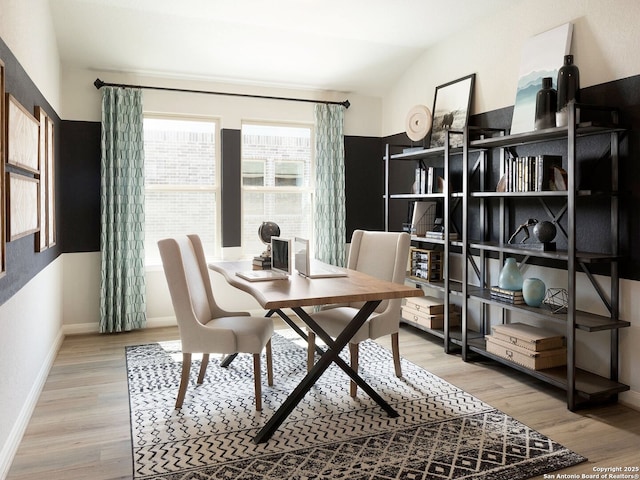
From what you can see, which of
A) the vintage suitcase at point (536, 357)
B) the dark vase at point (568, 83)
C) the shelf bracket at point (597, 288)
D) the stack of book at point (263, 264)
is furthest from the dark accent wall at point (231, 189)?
the shelf bracket at point (597, 288)

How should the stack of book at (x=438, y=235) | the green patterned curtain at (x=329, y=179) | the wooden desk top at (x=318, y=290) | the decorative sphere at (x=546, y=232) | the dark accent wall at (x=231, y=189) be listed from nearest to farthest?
the wooden desk top at (x=318, y=290) → the decorative sphere at (x=546, y=232) → the stack of book at (x=438, y=235) → the dark accent wall at (x=231, y=189) → the green patterned curtain at (x=329, y=179)

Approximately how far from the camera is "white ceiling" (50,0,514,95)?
4.00 metres

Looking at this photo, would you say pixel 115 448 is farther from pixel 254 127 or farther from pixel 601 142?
pixel 254 127

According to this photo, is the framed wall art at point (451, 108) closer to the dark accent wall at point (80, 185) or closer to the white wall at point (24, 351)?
Result: the dark accent wall at point (80, 185)

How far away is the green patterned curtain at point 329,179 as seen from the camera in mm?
5445

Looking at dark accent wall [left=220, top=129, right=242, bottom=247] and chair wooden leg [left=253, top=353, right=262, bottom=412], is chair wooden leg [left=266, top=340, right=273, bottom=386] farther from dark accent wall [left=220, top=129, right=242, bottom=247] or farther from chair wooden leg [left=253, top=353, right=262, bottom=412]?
dark accent wall [left=220, top=129, right=242, bottom=247]

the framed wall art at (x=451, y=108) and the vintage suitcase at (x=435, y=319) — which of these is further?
the vintage suitcase at (x=435, y=319)

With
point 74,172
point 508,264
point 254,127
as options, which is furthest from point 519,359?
point 74,172

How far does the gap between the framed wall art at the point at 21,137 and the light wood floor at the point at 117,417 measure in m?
1.41

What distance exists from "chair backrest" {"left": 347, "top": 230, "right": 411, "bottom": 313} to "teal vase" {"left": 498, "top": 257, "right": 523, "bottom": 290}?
0.75 m

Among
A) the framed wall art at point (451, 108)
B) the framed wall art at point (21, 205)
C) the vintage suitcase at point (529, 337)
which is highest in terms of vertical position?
the framed wall art at point (451, 108)

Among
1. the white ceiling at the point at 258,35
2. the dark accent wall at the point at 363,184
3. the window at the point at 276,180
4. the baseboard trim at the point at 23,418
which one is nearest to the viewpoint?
the baseboard trim at the point at 23,418

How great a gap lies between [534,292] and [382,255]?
40.9 inches

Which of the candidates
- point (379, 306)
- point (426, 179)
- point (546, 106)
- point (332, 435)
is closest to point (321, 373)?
point (332, 435)
